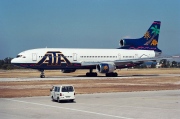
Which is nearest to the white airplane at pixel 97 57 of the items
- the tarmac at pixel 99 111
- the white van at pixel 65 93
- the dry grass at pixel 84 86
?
the dry grass at pixel 84 86

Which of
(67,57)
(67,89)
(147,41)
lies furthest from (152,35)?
→ (67,89)

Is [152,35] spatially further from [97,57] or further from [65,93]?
[65,93]

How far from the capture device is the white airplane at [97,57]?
68.0 metres

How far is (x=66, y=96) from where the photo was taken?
30234 mm

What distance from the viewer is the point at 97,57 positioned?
2960 inches

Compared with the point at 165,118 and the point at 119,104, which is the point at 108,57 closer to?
the point at 119,104

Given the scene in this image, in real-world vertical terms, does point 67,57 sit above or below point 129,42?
below

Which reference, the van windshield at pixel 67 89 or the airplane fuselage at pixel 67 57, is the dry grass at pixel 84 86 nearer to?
the van windshield at pixel 67 89

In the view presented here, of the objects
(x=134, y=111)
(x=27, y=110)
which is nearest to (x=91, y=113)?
(x=134, y=111)

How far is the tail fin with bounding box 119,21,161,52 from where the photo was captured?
270 ft

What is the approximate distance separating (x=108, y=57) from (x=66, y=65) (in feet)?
33.0

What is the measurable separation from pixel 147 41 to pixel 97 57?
45.7ft

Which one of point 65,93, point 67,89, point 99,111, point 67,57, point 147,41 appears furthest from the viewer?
point 147,41

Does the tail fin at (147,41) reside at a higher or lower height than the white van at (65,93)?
higher
